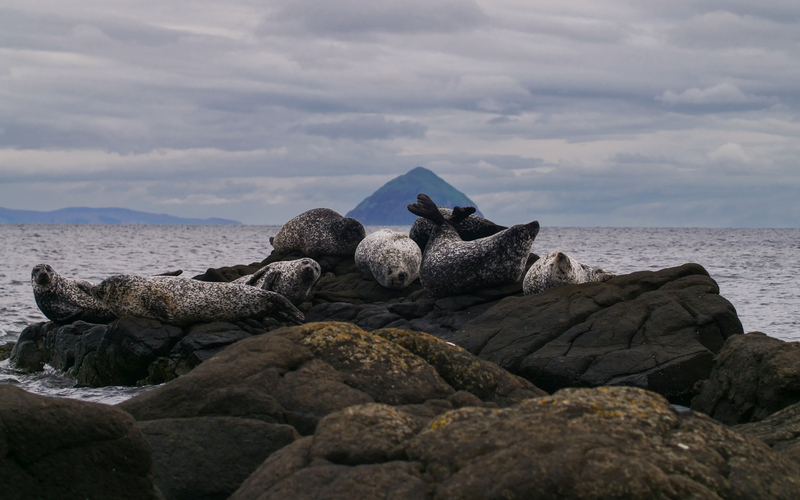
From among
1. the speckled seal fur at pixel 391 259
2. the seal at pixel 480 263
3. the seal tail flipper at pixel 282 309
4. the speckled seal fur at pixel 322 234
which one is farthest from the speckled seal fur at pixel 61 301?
the seal at pixel 480 263

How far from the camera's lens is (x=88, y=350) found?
10.2 meters

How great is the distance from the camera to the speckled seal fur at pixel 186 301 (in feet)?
35.1

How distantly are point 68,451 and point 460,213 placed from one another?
10061 mm

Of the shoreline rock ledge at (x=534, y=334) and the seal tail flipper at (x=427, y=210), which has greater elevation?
the seal tail flipper at (x=427, y=210)

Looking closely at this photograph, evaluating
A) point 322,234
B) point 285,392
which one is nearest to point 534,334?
point 285,392

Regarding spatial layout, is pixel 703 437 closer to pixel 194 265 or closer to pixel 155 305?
pixel 155 305

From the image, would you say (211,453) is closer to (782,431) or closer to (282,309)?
(782,431)

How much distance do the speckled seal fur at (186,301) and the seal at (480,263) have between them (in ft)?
7.61

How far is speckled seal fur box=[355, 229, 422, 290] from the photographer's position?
12.9 meters

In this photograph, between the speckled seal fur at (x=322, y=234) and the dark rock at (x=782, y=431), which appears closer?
the dark rock at (x=782, y=431)

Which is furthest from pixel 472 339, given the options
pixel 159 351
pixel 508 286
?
pixel 159 351

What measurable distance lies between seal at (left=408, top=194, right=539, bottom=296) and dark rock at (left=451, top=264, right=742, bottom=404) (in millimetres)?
1098

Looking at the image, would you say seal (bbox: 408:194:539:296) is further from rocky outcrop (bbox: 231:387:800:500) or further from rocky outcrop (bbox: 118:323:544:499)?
rocky outcrop (bbox: 231:387:800:500)

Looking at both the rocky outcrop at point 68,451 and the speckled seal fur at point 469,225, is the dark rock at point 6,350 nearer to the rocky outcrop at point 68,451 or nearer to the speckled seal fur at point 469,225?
the speckled seal fur at point 469,225
